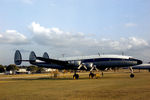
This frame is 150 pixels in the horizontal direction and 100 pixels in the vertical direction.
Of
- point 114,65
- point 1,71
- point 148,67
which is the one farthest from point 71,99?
point 1,71

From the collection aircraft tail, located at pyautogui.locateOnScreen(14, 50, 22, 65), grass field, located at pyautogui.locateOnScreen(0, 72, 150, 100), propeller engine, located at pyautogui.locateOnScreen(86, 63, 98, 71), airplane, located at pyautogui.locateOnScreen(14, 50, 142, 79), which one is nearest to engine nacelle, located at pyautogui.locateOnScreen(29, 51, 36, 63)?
aircraft tail, located at pyautogui.locateOnScreen(14, 50, 22, 65)

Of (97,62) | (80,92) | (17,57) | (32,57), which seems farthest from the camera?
(17,57)

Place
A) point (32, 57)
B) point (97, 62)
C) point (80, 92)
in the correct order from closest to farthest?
point (80, 92)
point (97, 62)
point (32, 57)

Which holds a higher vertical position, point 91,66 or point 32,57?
point 32,57

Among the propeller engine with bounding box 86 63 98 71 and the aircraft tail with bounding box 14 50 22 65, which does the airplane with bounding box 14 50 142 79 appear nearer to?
the propeller engine with bounding box 86 63 98 71

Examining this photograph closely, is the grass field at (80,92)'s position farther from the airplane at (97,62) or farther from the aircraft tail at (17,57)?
the aircraft tail at (17,57)

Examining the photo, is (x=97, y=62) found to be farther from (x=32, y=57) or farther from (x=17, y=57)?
(x=17, y=57)

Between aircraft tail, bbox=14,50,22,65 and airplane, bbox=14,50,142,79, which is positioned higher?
aircraft tail, bbox=14,50,22,65

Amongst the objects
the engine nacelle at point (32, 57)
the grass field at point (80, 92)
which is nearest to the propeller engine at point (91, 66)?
the grass field at point (80, 92)

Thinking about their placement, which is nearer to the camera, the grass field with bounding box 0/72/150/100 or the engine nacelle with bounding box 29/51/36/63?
the grass field with bounding box 0/72/150/100

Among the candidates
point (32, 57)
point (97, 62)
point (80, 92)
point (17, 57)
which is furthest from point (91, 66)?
point (17, 57)

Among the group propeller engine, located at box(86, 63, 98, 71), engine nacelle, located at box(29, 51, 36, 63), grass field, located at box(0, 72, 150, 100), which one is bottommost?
grass field, located at box(0, 72, 150, 100)

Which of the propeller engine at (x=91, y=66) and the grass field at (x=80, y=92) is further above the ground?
the propeller engine at (x=91, y=66)

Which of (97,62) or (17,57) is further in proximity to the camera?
(17,57)
